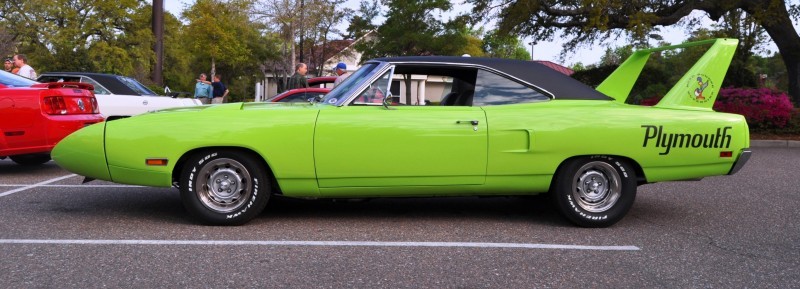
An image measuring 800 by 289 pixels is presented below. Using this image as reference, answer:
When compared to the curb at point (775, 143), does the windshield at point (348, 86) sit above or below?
above

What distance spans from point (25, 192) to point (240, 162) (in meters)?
2.94

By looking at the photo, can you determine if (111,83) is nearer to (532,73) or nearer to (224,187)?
(224,187)

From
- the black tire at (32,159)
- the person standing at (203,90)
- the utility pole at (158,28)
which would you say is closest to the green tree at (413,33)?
the utility pole at (158,28)

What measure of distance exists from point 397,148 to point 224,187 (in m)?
1.28

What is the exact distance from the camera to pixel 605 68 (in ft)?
79.1

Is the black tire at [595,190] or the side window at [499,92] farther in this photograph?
the side window at [499,92]

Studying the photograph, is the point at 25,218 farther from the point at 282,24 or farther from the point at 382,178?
the point at 282,24

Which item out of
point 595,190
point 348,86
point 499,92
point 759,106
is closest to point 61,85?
point 348,86

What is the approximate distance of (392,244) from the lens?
14.9 ft

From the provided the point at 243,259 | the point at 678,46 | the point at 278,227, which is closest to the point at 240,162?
the point at 278,227

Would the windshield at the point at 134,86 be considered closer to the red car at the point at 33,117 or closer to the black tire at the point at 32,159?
the black tire at the point at 32,159

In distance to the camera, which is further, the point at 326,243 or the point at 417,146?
the point at 417,146

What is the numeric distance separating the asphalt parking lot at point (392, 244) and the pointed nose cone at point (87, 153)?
407 mm

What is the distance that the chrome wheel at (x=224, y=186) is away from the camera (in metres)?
4.90
